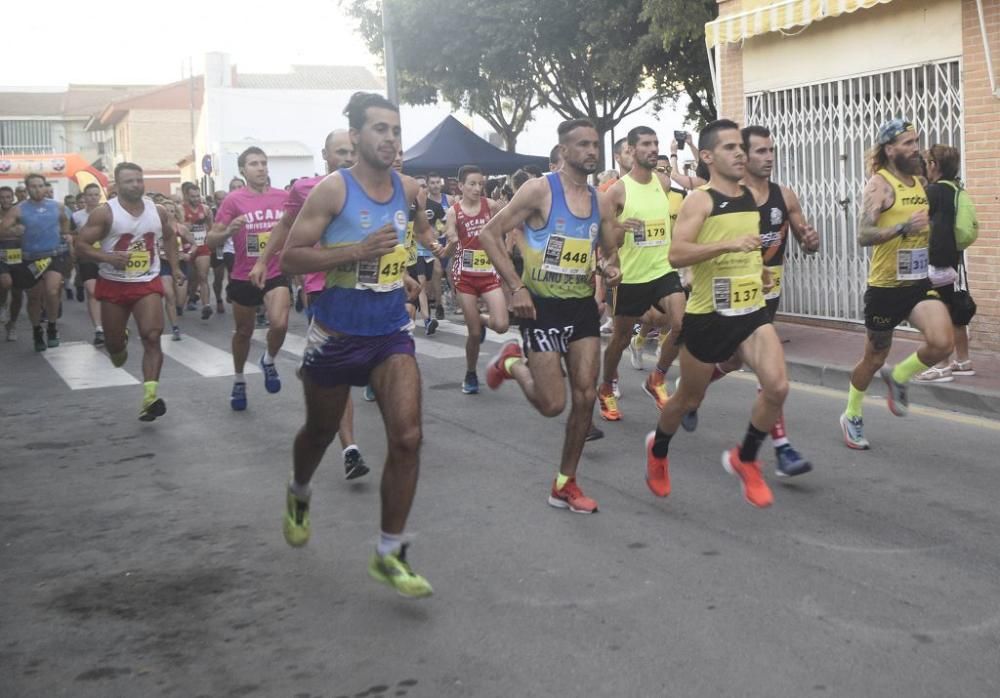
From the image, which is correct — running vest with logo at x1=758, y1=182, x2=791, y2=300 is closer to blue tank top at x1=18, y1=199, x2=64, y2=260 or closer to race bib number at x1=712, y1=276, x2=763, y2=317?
race bib number at x1=712, y1=276, x2=763, y2=317

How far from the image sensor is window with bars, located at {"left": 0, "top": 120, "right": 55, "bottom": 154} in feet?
325

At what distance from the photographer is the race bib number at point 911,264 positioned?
24.1 ft

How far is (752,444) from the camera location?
6184mm

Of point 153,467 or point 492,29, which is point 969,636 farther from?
point 492,29

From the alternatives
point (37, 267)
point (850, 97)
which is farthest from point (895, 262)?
point (37, 267)

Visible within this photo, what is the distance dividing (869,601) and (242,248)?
617 centimetres

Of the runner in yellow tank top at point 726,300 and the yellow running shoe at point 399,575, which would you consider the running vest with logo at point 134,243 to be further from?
the yellow running shoe at point 399,575

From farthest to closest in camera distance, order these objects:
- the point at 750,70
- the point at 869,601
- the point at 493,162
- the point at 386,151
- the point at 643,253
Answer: the point at 493,162, the point at 750,70, the point at 643,253, the point at 386,151, the point at 869,601

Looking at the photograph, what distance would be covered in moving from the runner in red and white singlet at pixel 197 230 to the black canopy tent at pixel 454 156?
516 centimetres

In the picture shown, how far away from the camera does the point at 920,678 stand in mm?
3891

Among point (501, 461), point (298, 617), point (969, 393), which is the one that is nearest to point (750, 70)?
point (969, 393)

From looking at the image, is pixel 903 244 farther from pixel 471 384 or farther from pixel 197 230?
pixel 197 230

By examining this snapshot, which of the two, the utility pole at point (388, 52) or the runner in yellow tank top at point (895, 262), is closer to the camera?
the runner in yellow tank top at point (895, 262)

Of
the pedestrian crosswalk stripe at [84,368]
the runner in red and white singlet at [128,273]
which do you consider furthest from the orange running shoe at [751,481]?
the pedestrian crosswalk stripe at [84,368]
